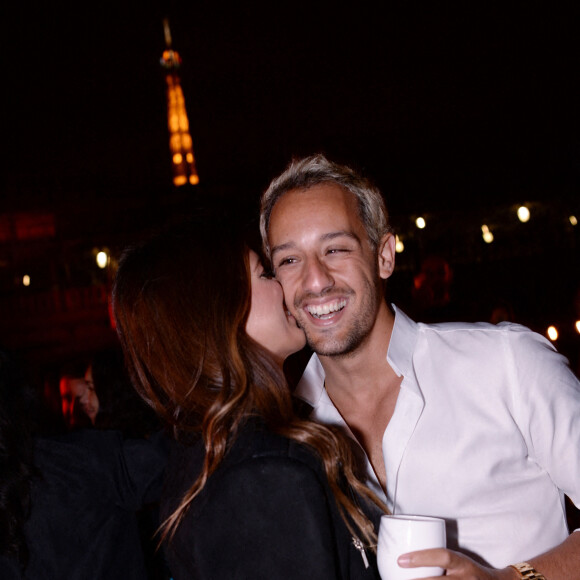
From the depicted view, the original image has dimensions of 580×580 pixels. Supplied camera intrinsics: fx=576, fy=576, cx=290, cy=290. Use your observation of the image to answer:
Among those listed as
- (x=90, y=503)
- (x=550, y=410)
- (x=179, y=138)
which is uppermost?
(x=179, y=138)

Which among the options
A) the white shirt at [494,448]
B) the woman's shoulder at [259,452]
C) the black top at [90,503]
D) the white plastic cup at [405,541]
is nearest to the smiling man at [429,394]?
the white shirt at [494,448]

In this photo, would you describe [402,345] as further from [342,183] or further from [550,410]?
[342,183]

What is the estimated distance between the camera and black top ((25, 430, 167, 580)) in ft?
6.41

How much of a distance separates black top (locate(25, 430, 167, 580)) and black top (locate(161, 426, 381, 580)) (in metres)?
0.92

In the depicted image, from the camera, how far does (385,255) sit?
7.17 feet

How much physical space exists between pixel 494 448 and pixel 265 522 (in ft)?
2.77

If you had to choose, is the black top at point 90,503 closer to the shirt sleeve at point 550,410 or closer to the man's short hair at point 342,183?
the man's short hair at point 342,183

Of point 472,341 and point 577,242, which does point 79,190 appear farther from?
point 472,341

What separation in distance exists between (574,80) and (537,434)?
14.7 metres

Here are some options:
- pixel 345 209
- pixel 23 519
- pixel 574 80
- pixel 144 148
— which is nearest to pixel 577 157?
pixel 574 80

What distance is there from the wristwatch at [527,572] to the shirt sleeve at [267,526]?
59 cm

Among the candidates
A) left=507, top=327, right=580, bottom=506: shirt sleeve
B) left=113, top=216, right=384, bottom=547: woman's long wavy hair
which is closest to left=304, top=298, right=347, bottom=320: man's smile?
left=113, top=216, right=384, bottom=547: woman's long wavy hair

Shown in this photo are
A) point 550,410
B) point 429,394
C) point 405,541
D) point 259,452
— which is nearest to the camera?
point 405,541

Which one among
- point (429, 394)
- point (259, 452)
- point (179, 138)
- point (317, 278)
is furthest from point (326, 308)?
point (179, 138)
